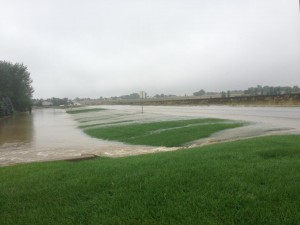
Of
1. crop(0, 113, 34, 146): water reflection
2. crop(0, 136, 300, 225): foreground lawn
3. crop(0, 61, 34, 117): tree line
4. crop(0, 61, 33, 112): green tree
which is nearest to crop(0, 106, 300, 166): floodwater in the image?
crop(0, 113, 34, 146): water reflection

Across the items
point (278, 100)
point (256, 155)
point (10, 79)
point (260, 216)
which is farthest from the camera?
point (10, 79)

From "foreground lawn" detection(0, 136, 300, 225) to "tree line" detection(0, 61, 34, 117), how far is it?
2261 inches

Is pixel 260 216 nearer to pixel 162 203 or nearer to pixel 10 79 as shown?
pixel 162 203

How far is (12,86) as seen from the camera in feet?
227

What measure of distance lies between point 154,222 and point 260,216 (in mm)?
1342

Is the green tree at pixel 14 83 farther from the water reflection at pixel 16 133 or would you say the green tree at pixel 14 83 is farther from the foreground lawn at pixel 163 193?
the foreground lawn at pixel 163 193

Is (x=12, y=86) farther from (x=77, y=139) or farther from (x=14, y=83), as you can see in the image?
(x=77, y=139)

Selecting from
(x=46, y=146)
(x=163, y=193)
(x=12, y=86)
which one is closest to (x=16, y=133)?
(x=46, y=146)

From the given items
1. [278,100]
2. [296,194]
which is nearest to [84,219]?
[296,194]

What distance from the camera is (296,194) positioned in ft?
15.6

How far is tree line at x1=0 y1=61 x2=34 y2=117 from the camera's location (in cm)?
6391

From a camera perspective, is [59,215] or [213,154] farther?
[213,154]

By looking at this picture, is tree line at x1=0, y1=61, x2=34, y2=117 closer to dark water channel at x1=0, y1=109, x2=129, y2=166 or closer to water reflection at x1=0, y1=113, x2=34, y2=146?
water reflection at x1=0, y1=113, x2=34, y2=146

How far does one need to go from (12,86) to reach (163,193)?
7092 cm
